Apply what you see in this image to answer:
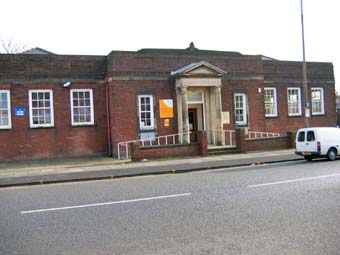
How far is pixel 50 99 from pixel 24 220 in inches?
604

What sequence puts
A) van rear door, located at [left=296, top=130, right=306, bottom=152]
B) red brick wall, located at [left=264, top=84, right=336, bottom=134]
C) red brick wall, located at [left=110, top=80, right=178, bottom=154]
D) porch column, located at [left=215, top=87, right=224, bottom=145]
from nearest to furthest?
1. van rear door, located at [left=296, top=130, right=306, bottom=152]
2. red brick wall, located at [left=110, top=80, right=178, bottom=154]
3. porch column, located at [left=215, top=87, right=224, bottom=145]
4. red brick wall, located at [left=264, top=84, right=336, bottom=134]

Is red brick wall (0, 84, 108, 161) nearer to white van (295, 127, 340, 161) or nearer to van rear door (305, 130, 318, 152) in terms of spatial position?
white van (295, 127, 340, 161)

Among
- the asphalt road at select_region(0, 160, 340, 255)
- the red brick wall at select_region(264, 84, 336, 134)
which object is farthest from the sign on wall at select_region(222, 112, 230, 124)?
the asphalt road at select_region(0, 160, 340, 255)

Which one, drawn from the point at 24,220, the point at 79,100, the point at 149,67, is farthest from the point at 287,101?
the point at 24,220

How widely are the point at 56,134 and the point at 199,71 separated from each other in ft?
29.2

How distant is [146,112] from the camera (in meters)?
23.0

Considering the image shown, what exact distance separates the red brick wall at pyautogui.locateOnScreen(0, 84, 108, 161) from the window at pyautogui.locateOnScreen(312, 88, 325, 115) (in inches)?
654

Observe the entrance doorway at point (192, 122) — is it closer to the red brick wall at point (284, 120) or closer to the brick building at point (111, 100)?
the brick building at point (111, 100)

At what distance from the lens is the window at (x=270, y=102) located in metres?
27.7

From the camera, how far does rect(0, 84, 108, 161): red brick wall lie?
69.7 ft

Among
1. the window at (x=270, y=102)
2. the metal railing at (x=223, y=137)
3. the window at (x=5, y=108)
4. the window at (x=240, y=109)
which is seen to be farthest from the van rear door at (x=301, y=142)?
the window at (x=5, y=108)

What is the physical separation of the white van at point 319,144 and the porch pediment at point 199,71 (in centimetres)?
675

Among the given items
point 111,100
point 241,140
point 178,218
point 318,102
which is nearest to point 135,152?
point 111,100

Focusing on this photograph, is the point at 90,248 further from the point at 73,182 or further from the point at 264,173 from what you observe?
the point at 264,173
